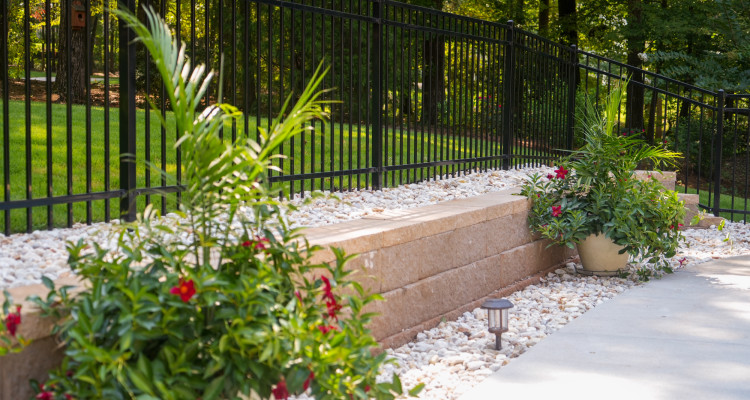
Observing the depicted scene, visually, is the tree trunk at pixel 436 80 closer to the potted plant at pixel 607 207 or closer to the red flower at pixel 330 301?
the potted plant at pixel 607 207

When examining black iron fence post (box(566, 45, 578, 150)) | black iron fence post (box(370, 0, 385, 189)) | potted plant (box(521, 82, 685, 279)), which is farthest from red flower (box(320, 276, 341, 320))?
black iron fence post (box(566, 45, 578, 150))

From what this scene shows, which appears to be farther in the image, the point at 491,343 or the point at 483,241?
the point at 483,241

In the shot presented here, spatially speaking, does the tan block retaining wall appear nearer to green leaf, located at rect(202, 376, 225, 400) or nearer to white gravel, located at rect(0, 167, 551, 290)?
white gravel, located at rect(0, 167, 551, 290)

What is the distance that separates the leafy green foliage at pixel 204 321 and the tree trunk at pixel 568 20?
17119 mm

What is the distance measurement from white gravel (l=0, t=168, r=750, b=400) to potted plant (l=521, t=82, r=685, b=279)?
350mm

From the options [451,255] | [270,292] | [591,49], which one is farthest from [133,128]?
[591,49]

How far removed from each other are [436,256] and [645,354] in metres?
1.47

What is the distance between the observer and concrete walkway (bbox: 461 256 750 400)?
3779mm

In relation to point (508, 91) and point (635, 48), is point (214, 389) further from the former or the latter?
point (635, 48)

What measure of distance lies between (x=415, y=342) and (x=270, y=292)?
229cm

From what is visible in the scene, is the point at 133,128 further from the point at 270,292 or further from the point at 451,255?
the point at 451,255

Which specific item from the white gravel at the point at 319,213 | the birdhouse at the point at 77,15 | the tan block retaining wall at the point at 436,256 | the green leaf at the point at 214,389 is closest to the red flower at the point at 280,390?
the green leaf at the point at 214,389

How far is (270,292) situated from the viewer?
273 cm

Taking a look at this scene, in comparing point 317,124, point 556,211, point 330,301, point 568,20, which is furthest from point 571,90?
point 568,20
